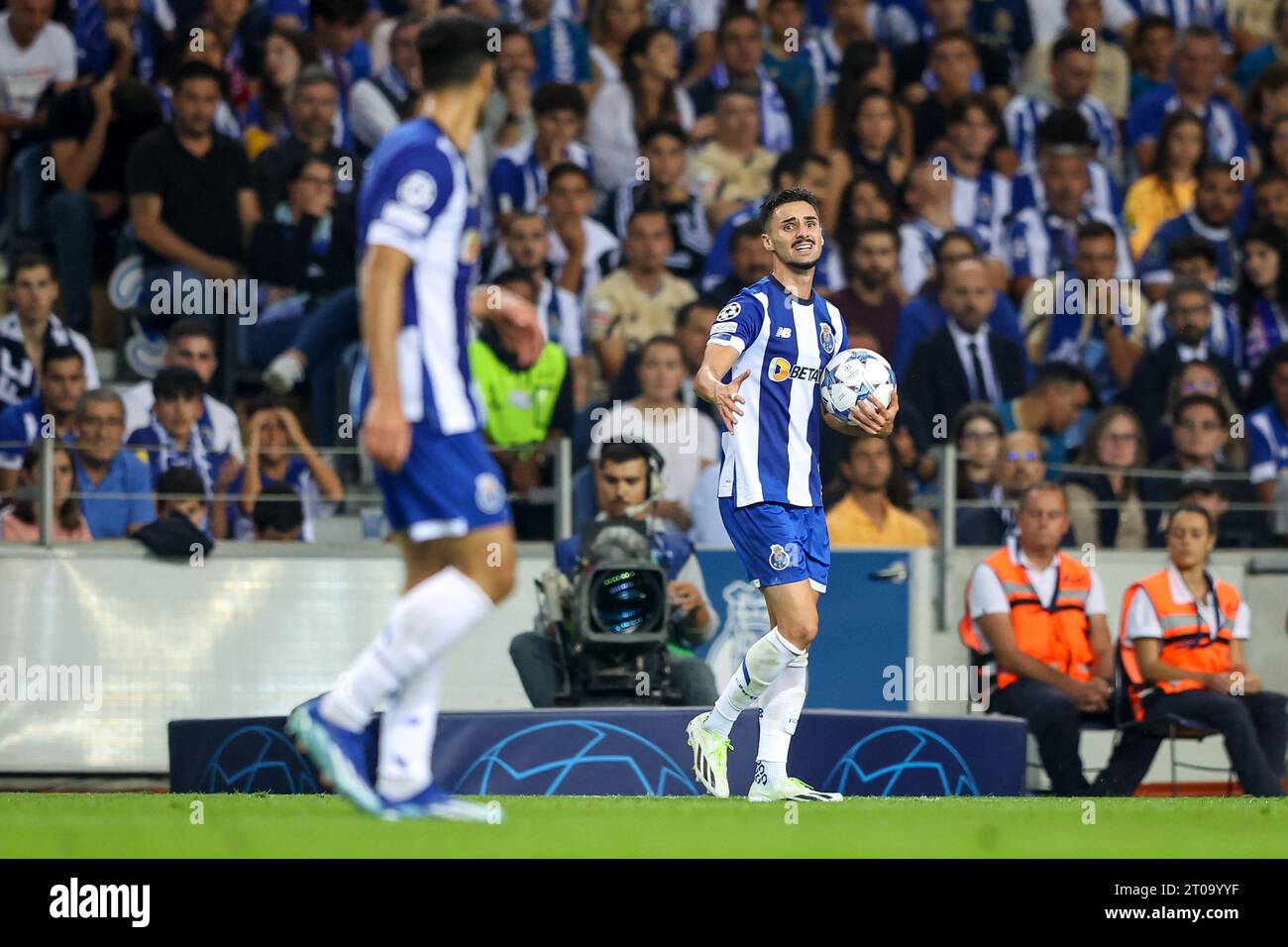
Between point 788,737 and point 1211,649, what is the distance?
11.1ft

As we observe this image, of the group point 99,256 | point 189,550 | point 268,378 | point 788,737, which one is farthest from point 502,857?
point 99,256

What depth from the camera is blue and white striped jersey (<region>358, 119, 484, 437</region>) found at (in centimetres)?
543

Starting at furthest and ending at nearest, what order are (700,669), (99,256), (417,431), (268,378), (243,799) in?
(99,256), (268,378), (700,669), (243,799), (417,431)

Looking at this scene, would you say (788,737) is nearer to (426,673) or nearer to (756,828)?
(756,828)

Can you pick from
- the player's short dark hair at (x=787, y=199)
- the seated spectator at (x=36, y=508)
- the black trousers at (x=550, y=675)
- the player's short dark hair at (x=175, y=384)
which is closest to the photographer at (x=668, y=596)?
the black trousers at (x=550, y=675)

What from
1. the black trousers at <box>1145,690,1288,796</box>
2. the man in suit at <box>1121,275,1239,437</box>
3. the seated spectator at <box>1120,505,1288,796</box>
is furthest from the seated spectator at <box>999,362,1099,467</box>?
the black trousers at <box>1145,690,1288,796</box>

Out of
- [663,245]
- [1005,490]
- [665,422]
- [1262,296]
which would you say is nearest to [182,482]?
[665,422]

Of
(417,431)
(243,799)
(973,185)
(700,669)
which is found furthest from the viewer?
(973,185)

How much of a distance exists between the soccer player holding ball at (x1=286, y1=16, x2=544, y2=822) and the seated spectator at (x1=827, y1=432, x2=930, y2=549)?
17.3ft

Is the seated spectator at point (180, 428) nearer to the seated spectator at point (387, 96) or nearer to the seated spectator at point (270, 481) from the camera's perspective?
the seated spectator at point (270, 481)

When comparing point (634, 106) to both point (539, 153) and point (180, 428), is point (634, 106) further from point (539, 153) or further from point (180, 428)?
point (180, 428)

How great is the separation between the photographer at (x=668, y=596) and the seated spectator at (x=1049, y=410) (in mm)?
3245

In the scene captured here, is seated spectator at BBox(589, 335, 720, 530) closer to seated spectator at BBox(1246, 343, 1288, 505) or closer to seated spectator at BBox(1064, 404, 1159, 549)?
seated spectator at BBox(1064, 404, 1159, 549)

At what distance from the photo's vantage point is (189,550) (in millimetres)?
10312
